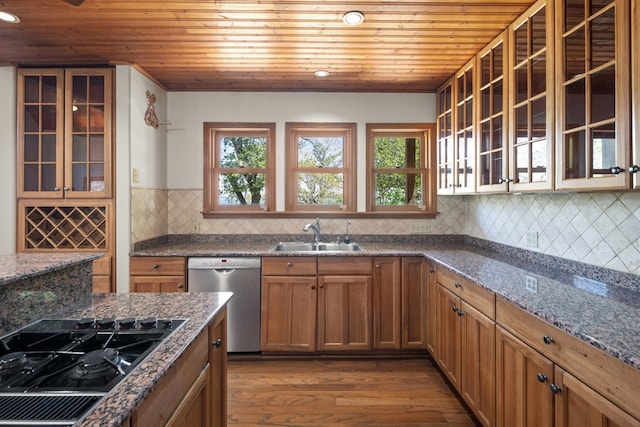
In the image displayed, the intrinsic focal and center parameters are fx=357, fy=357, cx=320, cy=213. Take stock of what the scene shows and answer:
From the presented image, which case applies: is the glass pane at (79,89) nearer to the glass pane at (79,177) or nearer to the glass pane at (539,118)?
the glass pane at (79,177)

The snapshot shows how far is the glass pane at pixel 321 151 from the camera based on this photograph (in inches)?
145

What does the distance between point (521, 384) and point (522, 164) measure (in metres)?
1.17

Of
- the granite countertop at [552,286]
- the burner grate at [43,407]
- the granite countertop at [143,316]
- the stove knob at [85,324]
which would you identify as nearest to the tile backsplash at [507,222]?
the granite countertop at [552,286]

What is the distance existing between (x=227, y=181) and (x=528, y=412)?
3064mm

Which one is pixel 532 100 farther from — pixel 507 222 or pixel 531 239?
pixel 507 222

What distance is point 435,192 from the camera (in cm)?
361

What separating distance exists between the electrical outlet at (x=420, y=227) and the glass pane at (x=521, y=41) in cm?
180

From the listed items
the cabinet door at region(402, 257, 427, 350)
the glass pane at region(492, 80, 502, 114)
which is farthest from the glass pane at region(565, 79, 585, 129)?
the cabinet door at region(402, 257, 427, 350)

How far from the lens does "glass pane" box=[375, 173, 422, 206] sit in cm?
369

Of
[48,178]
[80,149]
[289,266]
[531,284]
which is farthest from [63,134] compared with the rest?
[531,284]

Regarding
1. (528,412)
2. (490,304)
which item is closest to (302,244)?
(490,304)

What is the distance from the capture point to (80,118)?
2.92 metres

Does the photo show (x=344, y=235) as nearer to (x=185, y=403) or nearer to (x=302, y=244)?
(x=302, y=244)

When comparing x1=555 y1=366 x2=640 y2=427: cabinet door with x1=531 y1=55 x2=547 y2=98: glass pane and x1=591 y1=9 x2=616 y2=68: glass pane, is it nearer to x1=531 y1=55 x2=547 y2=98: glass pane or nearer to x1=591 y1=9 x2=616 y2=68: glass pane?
x1=591 y1=9 x2=616 y2=68: glass pane
